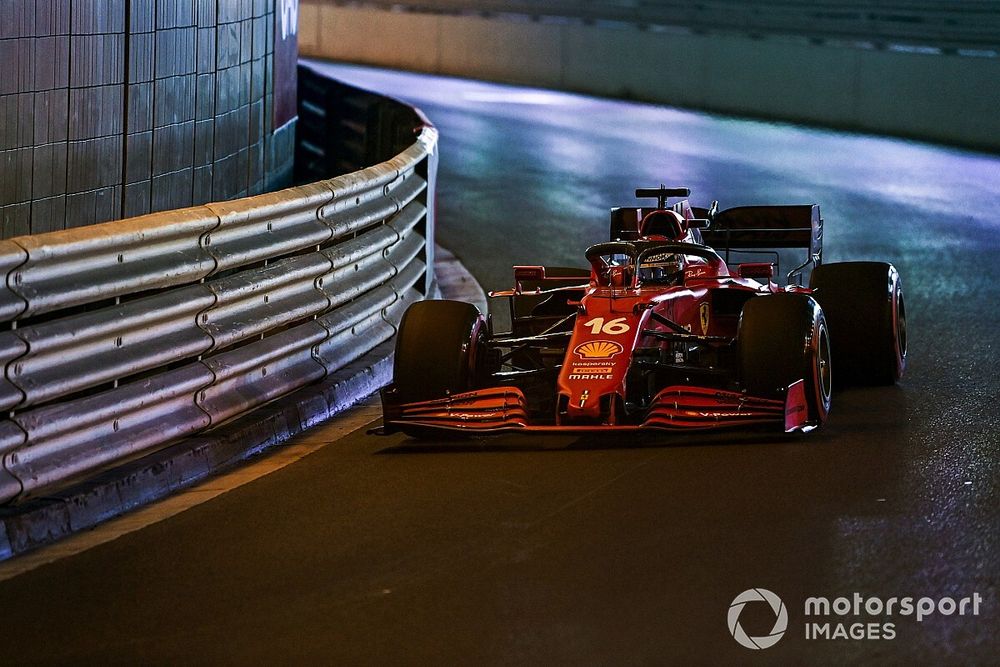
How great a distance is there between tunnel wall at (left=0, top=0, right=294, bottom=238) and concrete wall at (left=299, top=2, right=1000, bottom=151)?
12970 mm

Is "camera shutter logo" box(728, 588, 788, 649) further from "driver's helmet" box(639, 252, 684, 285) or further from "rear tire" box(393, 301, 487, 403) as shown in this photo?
"driver's helmet" box(639, 252, 684, 285)

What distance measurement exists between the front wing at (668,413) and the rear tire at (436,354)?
0.30 meters

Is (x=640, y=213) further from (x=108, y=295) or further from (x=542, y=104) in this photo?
(x=542, y=104)

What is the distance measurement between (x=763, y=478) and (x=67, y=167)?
474 centimetres

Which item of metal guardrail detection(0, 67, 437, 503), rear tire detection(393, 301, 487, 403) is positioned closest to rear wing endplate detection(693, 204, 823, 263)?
metal guardrail detection(0, 67, 437, 503)

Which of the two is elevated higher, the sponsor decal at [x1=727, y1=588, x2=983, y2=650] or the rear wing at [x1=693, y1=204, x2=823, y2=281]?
the rear wing at [x1=693, y1=204, x2=823, y2=281]

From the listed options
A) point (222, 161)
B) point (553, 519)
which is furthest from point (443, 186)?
point (553, 519)

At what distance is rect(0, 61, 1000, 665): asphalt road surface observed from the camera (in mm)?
5320

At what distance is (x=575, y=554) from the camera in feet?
20.4

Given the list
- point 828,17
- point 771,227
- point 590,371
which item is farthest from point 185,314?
point 828,17

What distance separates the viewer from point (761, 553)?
6.14m

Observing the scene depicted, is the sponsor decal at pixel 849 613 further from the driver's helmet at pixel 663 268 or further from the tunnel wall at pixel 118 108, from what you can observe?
the tunnel wall at pixel 118 108

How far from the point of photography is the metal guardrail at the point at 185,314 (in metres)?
6.78

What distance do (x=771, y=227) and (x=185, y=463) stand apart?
15.7ft
